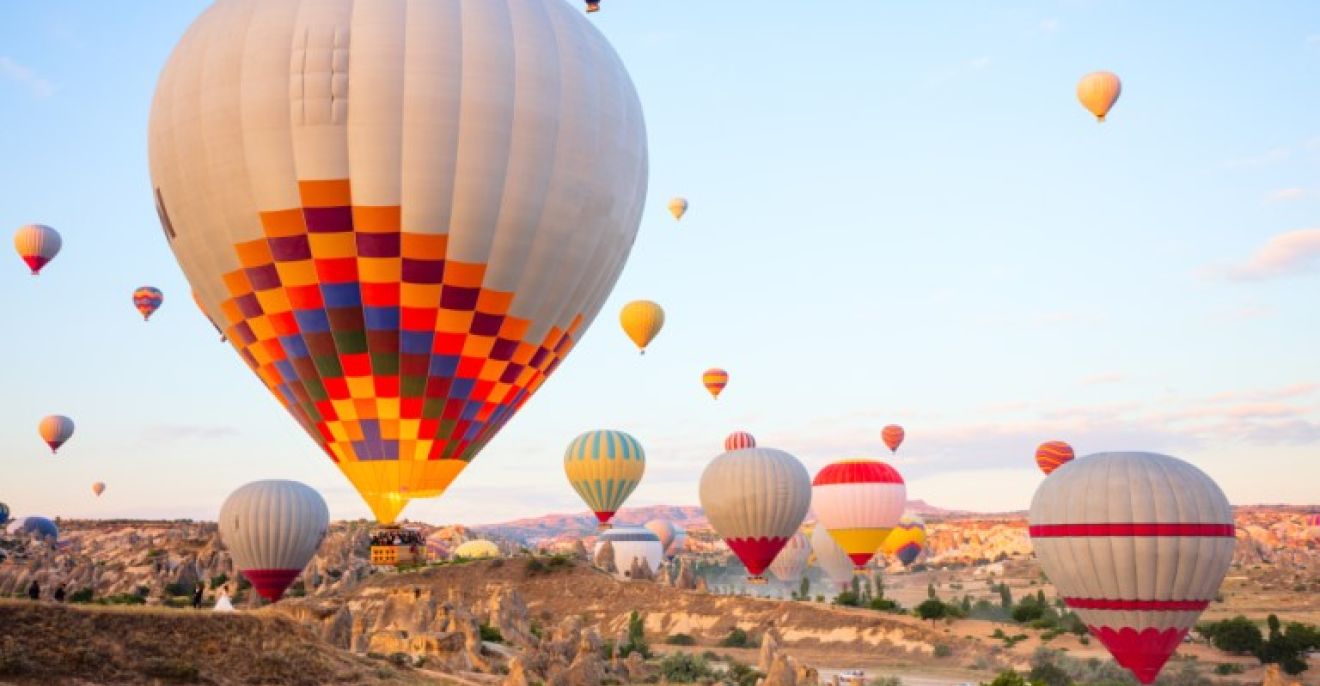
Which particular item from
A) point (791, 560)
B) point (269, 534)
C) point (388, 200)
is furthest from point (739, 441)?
point (388, 200)

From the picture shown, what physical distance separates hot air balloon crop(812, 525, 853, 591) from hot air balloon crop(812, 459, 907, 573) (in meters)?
9.16

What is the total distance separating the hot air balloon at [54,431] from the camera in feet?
379

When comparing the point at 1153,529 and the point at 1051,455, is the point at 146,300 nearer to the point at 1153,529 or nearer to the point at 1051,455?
the point at 1153,529

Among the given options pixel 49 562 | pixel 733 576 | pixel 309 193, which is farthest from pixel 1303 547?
pixel 309 193

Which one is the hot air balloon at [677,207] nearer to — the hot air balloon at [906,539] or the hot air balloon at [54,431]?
the hot air balloon at [906,539]

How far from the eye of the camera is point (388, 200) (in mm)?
32969

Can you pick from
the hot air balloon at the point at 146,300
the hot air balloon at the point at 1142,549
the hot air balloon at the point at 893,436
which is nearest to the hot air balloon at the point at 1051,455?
the hot air balloon at the point at 893,436

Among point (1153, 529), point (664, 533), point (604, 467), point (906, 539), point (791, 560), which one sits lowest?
point (791, 560)

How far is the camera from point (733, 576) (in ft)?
502

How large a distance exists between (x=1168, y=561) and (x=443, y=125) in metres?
30.5

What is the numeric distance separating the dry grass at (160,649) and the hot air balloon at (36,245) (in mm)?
56991

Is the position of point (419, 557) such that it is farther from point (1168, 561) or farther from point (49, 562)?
point (49, 562)

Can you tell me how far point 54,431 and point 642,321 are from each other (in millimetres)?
70880

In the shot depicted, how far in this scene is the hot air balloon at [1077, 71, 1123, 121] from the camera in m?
65.8
